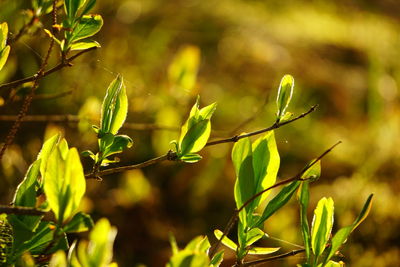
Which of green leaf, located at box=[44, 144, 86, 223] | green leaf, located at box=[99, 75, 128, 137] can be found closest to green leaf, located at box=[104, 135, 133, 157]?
green leaf, located at box=[99, 75, 128, 137]

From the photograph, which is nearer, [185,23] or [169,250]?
[169,250]

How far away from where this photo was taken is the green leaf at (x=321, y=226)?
0.57 meters

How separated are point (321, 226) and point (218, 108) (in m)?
1.67

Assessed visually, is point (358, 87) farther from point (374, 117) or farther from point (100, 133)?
point (100, 133)

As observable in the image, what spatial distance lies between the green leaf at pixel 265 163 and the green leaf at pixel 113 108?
0.50ft

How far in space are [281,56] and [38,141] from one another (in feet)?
6.11

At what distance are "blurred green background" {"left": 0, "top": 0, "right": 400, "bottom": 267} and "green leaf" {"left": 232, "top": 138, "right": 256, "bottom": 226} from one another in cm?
29

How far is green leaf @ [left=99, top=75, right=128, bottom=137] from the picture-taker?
59 cm

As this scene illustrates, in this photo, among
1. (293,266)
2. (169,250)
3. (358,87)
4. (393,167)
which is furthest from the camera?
(358,87)

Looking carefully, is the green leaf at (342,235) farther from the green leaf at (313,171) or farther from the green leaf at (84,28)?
the green leaf at (84,28)

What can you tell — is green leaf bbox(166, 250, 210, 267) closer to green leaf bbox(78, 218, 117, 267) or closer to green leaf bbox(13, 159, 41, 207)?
green leaf bbox(78, 218, 117, 267)

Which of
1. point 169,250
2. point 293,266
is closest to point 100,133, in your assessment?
point 293,266

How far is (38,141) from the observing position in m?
1.59

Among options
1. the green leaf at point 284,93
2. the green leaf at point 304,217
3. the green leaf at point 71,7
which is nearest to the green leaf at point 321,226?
the green leaf at point 304,217
